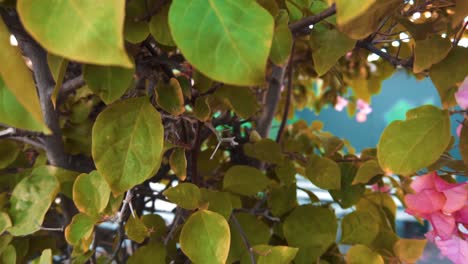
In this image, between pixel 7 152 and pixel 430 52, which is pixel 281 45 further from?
pixel 7 152

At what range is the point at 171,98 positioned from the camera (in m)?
0.26

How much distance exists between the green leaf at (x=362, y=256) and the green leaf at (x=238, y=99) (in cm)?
13

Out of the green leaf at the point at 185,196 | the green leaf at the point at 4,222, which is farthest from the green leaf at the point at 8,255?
the green leaf at the point at 185,196

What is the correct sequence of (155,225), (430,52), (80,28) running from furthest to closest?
(155,225)
(430,52)
(80,28)

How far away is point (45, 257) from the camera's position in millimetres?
288

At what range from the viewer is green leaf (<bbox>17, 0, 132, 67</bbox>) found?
0.42ft

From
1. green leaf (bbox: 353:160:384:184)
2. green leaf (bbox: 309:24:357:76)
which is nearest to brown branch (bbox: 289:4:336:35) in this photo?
green leaf (bbox: 309:24:357:76)

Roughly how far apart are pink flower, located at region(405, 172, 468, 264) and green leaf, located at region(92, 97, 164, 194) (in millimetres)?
189

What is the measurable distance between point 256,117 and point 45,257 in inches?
12.4

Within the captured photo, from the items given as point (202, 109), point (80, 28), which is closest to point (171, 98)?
point (202, 109)

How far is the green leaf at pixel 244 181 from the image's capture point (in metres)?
0.35

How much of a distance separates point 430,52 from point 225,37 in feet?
0.44

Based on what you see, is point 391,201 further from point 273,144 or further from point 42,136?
point 42,136

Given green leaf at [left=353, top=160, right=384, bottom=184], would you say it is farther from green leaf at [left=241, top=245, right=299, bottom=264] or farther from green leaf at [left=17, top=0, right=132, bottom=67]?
green leaf at [left=17, top=0, right=132, bottom=67]
